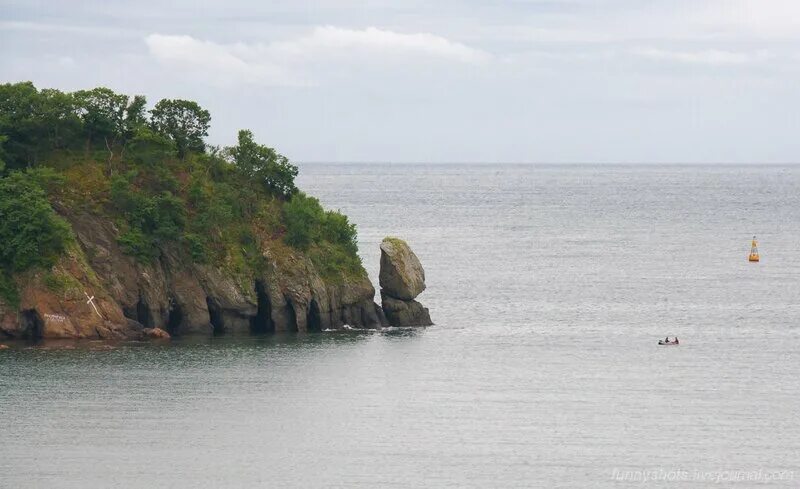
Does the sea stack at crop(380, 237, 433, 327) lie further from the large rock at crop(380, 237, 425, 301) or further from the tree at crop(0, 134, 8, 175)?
the tree at crop(0, 134, 8, 175)

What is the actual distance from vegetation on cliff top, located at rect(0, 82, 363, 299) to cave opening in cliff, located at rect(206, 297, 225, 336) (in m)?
3.63

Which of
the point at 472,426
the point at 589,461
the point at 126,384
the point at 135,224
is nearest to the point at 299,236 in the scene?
the point at 135,224

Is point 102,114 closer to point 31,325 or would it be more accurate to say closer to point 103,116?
point 103,116

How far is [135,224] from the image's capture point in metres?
116

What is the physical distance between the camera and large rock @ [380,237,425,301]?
11962 centimetres

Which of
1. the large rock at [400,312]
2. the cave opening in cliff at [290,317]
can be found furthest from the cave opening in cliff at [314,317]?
the large rock at [400,312]

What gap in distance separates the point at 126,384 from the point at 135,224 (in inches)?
987

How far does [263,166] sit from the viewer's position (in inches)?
5030

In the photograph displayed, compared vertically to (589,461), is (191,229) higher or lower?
higher

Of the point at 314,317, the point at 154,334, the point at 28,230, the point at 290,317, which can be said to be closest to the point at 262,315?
the point at 290,317

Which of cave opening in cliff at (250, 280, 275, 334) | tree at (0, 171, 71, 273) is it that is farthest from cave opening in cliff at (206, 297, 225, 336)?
tree at (0, 171, 71, 273)

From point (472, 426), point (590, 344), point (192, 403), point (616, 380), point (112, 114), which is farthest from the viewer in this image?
point (112, 114)

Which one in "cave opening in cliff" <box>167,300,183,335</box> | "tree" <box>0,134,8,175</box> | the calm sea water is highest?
"tree" <box>0,134,8,175</box>

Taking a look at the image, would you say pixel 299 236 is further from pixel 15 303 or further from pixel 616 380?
pixel 616 380
